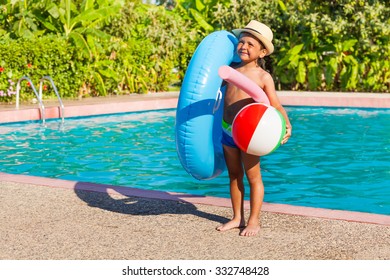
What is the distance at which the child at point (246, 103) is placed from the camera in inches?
221

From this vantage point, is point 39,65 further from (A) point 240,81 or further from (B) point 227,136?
(A) point 240,81

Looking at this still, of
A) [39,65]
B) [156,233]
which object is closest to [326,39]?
[39,65]

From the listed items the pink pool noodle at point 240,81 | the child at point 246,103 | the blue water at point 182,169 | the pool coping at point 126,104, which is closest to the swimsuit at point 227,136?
the child at point 246,103

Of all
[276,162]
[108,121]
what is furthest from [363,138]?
[108,121]

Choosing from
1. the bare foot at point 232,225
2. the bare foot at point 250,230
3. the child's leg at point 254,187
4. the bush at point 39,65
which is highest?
the child's leg at point 254,187

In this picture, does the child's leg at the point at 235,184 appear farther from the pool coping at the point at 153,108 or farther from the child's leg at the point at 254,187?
the pool coping at the point at 153,108

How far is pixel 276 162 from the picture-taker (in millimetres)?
11031

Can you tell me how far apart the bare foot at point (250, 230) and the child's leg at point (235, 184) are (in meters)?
0.18

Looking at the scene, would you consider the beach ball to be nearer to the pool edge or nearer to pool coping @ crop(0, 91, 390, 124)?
the pool edge

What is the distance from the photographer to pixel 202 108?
5.65 meters

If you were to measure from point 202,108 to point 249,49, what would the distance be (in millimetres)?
589

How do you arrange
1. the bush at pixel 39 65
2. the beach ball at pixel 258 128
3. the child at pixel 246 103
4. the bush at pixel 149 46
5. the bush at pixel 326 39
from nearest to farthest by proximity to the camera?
1. the beach ball at pixel 258 128
2. the child at pixel 246 103
3. the bush at pixel 39 65
4. the bush at pixel 326 39
5. the bush at pixel 149 46

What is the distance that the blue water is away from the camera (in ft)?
29.5

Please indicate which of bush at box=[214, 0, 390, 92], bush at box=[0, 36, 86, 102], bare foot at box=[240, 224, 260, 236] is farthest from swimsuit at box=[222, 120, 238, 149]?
bush at box=[214, 0, 390, 92]
